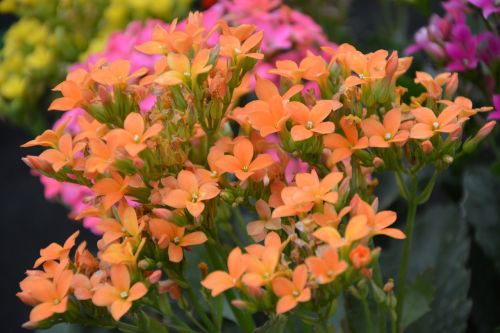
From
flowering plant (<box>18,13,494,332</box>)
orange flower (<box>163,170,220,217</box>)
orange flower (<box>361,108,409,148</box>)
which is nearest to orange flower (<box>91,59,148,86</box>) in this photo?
flowering plant (<box>18,13,494,332</box>)

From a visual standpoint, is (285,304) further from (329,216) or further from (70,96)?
(70,96)

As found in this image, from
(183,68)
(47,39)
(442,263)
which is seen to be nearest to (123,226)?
(183,68)

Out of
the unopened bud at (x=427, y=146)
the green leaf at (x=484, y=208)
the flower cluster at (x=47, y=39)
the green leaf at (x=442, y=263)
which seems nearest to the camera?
the unopened bud at (x=427, y=146)

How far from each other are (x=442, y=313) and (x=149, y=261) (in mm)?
437

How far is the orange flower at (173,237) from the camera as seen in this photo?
577 millimetres

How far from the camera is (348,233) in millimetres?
525

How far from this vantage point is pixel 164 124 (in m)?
0.62

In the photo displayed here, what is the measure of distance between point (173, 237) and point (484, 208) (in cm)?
58

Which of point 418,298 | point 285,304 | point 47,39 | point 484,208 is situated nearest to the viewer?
point 285,304

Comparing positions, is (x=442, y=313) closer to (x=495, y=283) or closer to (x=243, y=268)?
(x=495, y=283)

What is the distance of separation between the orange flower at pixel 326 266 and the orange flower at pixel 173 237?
11 centimetres

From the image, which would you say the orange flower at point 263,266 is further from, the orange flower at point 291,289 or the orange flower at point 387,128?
the orange flower at point 387,128

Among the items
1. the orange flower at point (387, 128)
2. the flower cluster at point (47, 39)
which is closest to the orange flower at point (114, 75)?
the orange flower at point (387, 128)

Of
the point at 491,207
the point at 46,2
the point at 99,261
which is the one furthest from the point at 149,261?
the point at 46,2
